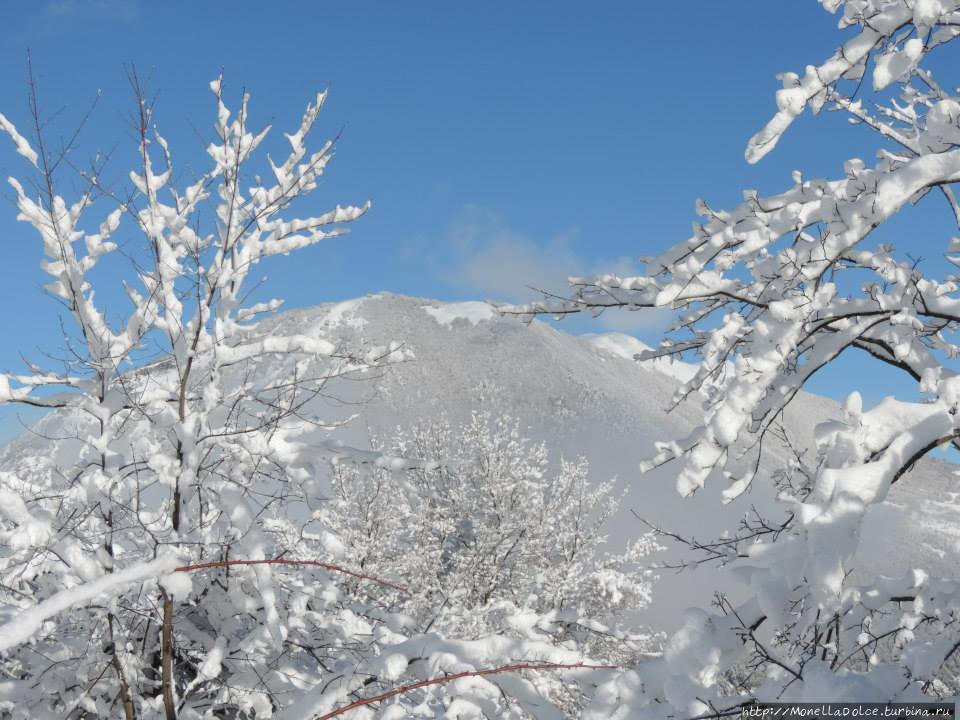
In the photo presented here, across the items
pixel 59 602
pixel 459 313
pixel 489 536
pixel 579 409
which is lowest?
pixel 59 602

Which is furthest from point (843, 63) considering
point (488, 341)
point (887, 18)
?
point (488, 341)

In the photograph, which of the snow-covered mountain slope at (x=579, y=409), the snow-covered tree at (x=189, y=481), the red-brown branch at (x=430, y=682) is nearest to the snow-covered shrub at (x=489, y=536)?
the snow-covered mountain slope at (x=579, y=409)

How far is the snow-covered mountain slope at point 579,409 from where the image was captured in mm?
31439

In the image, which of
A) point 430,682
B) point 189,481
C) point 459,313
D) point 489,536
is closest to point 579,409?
point 459,313

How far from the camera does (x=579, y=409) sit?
5125cm

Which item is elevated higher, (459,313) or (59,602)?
(459,313)

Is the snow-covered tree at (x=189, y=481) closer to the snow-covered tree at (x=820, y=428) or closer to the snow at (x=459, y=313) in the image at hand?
the snow-covered tree at (x=820, y=428)

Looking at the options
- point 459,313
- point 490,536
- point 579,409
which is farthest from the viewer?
point 459,313

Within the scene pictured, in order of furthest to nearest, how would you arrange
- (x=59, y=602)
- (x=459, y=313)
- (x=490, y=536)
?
(x=459, y=313) → (x=490, y=536) → (x=59, y=602)

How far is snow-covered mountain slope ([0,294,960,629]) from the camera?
31.4 metres

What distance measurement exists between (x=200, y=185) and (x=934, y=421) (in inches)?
151

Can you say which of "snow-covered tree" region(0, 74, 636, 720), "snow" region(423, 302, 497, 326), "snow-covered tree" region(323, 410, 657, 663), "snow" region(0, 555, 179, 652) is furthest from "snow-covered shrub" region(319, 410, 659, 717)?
"snow" region(423, 302, 497, 326)

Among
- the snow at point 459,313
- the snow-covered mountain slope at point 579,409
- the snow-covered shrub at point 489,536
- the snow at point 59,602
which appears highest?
the snow at point 459,313

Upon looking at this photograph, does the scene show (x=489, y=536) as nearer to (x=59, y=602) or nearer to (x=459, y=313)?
(x=59, y=602)
